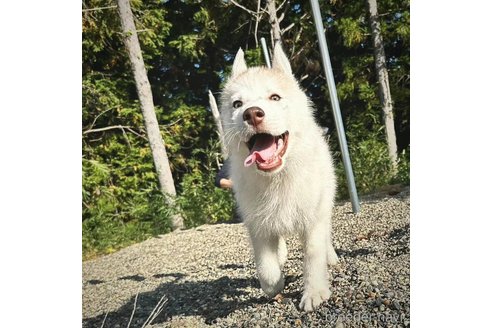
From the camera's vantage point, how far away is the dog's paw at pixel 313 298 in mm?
1201

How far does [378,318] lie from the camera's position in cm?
116

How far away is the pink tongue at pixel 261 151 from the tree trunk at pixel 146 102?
1.35 ft

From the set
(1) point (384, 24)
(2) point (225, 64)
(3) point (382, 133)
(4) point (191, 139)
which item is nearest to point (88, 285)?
(4) point (191, 139)

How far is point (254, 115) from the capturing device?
107 cm

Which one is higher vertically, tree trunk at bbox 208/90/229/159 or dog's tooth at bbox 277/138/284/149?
tree trunk at bbox 208/90/229/159

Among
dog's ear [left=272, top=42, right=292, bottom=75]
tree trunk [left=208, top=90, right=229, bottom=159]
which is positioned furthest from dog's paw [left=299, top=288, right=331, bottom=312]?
dog's ear [left=272, top=42, right=292, bottom=75]

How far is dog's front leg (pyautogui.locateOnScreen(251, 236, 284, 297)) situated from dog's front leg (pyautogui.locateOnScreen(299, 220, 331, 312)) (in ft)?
0.31

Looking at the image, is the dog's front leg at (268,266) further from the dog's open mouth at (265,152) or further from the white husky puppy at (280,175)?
the dog's open mouth at (265,152)

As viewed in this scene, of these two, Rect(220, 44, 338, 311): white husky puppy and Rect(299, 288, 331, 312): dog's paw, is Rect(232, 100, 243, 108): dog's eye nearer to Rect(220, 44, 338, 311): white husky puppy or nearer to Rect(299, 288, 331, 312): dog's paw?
Rect(220, 44, 338, 311): white husky puppy

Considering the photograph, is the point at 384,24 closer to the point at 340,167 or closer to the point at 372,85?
the point at 372,85

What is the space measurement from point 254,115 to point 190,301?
717 mm

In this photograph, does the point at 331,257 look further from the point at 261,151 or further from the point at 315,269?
the point at 261,151

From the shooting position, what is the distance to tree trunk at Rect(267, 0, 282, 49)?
53.1 inches
